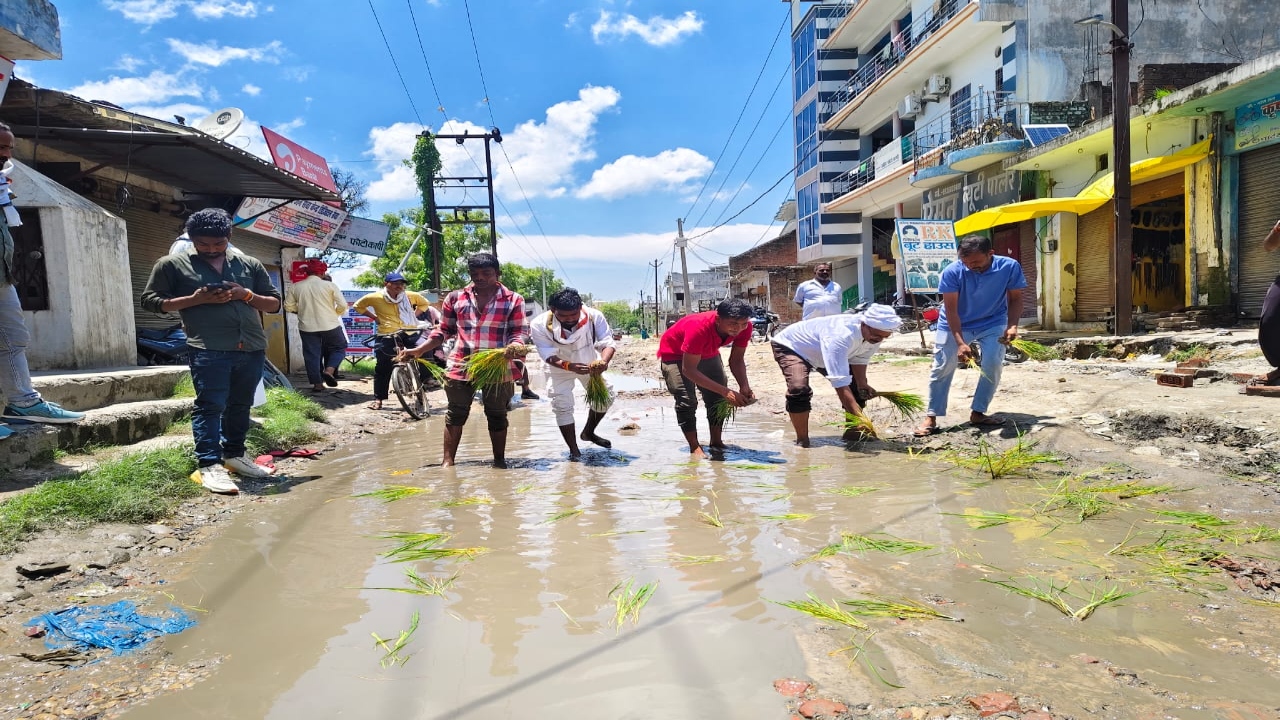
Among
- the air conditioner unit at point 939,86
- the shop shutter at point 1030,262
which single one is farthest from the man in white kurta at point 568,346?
the air conditioner unit at point 939,86

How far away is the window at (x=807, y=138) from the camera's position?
29469mm

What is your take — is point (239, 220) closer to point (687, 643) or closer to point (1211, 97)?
point (687, 643)

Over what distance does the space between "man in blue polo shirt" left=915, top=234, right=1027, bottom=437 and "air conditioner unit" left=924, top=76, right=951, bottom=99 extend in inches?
685

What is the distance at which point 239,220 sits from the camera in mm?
10891

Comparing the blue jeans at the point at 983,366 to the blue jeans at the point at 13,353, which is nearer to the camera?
the blue jeans at the point at 13,353

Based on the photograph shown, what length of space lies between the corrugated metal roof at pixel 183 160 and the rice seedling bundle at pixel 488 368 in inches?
176

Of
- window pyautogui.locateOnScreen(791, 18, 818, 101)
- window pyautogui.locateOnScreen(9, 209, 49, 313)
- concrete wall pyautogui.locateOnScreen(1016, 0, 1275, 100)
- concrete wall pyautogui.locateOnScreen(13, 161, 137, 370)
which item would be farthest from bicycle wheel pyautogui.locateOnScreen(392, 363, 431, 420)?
window pyautogui.locateOnScreen(791, 18, 818, 101)

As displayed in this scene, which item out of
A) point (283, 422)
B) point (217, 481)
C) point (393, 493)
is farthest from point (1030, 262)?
point (217, 481)

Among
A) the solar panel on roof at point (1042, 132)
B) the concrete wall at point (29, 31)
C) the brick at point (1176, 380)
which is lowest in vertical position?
the brick at point (1176, 380)

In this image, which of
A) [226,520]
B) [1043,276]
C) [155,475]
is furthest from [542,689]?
[1043,276]

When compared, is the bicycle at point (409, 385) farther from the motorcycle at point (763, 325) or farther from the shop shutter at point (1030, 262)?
the motorcycle at point (763, 325)

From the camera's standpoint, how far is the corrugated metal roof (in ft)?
23.0

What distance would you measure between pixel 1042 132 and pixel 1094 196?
12.7ft

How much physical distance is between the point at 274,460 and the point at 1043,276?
1548 centimetres
